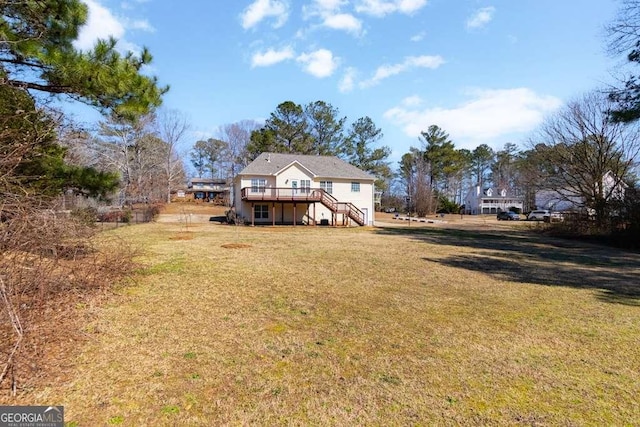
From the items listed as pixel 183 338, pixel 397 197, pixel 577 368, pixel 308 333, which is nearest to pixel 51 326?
pixel 183 338

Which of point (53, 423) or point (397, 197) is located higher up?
point (397, 197)

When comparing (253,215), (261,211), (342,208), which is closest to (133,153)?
(261,211)

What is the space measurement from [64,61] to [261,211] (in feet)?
68.4

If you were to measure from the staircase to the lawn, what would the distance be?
17952mm

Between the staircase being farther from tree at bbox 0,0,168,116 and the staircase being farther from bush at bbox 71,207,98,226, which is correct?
tree at bbox 0,0,168,116

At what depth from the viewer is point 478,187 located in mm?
59469

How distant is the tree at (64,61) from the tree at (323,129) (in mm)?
36028

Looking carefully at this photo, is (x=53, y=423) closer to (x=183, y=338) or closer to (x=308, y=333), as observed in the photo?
(x=183, y=338)

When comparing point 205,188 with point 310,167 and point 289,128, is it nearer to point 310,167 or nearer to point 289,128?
point 289,128

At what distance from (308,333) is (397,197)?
56218 mm

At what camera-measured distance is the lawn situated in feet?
9.44

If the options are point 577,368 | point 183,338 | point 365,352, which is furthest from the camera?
point 183,338

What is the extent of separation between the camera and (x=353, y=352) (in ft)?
13.1

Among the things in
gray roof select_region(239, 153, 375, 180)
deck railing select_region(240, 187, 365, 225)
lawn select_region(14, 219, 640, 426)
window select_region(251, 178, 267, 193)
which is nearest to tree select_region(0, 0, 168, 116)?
A: lawn select_region(14, 219, 640, 426)
